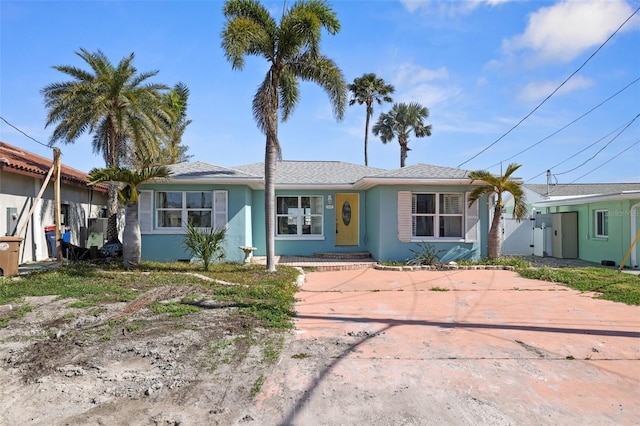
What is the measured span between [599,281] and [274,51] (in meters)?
10.4

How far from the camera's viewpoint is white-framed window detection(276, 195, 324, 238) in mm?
15047

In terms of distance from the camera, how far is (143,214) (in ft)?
42.8

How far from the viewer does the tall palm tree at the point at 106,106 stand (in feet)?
49.3

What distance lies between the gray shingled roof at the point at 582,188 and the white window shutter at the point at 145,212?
80.6ft

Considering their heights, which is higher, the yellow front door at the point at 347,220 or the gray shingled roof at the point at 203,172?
the gray shingled roof at the point at 203,172

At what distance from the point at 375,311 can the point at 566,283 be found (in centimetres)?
600

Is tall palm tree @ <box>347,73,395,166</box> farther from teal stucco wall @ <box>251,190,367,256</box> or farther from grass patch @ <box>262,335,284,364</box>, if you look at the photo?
grass patch @ <box>262,335,284,364</box>

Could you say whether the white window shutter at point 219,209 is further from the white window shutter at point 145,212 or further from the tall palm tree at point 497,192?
the tall palm tree at point 497,192

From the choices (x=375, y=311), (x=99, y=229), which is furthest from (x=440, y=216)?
(x=99, y=229)

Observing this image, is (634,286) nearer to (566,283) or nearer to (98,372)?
(566,283)

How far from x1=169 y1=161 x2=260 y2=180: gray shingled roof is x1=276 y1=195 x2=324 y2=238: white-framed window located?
7.69 feet

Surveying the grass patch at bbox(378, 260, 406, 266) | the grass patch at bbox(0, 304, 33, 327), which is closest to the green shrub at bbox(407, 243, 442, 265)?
the grass patch at bbox(378, 260, 406, 266)

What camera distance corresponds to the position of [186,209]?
1323 centimetres

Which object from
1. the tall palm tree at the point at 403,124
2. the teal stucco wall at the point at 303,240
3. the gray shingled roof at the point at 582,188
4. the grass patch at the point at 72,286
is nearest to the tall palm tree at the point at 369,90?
the tall palm tree at the point at 403,124
